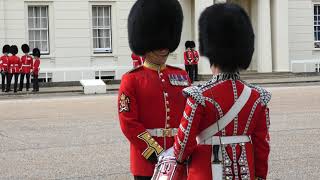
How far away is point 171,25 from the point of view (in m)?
4.54

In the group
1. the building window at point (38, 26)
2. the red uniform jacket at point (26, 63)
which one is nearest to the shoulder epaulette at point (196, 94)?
the red uniform jacket at point (26, 63)

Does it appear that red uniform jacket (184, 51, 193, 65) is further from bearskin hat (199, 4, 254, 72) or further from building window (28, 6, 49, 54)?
bearskin hat (199, 4, 254, 72)

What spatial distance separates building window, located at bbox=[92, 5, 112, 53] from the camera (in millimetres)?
28469

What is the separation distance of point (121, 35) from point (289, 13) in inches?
322

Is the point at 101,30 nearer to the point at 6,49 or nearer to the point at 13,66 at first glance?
the point at 6,49

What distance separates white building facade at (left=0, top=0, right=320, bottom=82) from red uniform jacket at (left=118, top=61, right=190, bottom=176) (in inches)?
874

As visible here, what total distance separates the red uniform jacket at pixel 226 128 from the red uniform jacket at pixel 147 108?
0.43 m

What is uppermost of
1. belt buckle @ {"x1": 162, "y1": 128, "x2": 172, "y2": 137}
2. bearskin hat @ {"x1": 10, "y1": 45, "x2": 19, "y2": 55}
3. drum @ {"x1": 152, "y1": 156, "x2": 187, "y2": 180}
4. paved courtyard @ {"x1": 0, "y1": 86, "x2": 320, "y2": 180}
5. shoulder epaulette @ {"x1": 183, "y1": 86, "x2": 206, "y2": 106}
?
bearskin hat @ {"x1": 10, "y1": 45, "x2": 19, "y2": 55}

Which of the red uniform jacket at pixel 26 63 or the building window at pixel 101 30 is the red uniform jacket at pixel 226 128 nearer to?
the red uniform jacket at pixel 26 63

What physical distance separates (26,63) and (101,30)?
489cm

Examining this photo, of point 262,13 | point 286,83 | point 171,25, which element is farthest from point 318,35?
point 171,25

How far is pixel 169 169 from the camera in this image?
148 inches

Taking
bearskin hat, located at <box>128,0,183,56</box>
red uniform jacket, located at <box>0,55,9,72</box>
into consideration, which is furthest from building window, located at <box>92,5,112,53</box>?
bearskin hat, located at <box>128,0,183,56</box>

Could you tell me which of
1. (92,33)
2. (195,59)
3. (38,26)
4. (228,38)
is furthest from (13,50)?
(228,38)
